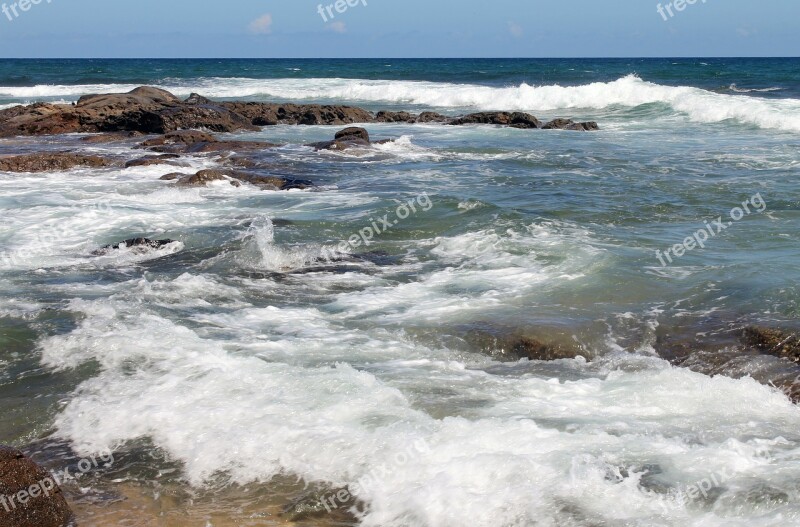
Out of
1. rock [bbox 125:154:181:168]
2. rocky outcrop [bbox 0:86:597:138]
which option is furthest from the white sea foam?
rock [bbox 125:154:181:168]

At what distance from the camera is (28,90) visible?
45531mm

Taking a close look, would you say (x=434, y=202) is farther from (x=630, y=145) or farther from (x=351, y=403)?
(x=630, y=145)

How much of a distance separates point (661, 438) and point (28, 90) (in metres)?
47.1

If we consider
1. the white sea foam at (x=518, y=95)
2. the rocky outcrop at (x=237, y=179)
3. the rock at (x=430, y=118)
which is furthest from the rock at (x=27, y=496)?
the white sea foam at (x=518, y=95)

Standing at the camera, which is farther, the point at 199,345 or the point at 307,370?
the point at 199,345

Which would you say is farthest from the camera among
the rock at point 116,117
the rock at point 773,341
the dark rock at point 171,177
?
the rock at point 116,117

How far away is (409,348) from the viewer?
22.4 ft

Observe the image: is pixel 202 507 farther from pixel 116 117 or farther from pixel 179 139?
pixel 116 117

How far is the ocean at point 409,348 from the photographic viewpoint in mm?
4516

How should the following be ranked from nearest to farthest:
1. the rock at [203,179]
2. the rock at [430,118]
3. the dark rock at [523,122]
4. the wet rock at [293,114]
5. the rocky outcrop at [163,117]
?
the rock at [203,179]
the rocky outcrop at [163,117]
the dark rock at [523,122]
the wet rock at [293,114]
the rock at [430,118]

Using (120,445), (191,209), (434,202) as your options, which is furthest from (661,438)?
(191,209)

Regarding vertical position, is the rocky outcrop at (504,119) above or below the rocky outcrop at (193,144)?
above

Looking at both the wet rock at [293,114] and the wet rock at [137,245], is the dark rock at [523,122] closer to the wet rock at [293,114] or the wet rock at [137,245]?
the wet rock at [293,114]

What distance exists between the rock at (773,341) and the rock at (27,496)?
514 cm
